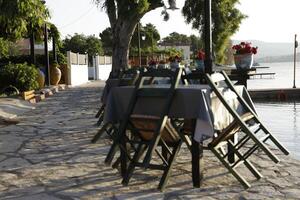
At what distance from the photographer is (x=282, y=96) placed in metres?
21.7

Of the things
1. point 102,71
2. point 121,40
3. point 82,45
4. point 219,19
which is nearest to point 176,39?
point 82,45

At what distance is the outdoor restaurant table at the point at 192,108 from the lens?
14.3ft

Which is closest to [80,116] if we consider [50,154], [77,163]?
[50,154]

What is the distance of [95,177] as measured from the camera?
514 cm

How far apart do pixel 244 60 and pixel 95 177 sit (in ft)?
12.0

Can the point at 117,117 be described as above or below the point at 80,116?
above

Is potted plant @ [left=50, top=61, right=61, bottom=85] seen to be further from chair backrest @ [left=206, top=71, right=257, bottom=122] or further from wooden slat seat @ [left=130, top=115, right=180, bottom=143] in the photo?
wooden slat seat @ [left=130, top=115, right=180, bottom=143]

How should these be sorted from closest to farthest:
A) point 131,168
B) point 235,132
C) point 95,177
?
point 131,168
point 235,132
point 95,177

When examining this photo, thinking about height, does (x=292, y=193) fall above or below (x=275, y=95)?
above

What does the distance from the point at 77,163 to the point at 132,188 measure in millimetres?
1384

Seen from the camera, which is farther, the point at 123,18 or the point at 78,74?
the point at 78,74

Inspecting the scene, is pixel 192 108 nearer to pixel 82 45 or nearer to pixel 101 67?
pixel 101 67

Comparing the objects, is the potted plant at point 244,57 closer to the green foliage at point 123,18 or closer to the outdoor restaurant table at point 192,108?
the outdoor restaurant table at point 192,108

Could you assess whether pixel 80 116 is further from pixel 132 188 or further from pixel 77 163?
pixel 132 188
